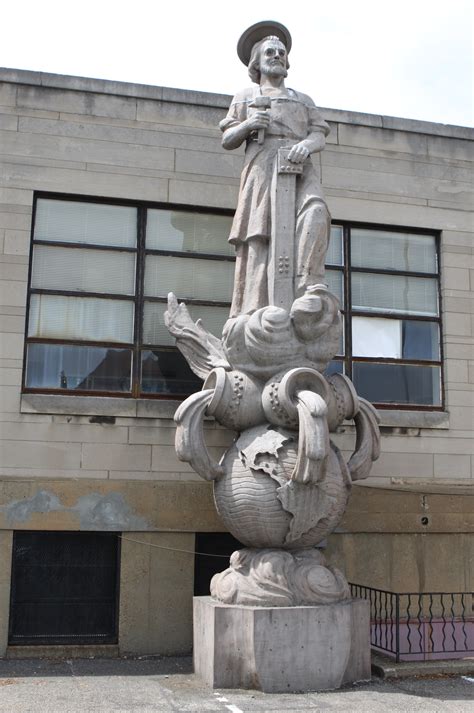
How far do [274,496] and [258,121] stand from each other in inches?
171

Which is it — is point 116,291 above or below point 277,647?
above

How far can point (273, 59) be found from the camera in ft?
32.6

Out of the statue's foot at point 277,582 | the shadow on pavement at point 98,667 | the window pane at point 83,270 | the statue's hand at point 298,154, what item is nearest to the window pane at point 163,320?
the window pane at point 83,270

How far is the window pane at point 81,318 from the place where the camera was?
11.1 m

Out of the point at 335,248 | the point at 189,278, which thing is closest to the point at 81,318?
the point at 189,278

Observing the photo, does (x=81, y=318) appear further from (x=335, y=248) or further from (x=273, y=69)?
(x=273, y=69)

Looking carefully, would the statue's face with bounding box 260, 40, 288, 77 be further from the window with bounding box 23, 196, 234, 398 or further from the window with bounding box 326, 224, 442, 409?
the window with bounding box 326, 224, 442, 409

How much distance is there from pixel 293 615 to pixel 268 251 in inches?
160

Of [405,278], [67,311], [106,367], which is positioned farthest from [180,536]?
[405,278]

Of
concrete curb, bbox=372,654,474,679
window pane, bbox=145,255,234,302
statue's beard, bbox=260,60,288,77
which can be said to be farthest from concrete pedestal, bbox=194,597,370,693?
statue's beard, bbox=260,60,288,77

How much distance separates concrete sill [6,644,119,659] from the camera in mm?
10125

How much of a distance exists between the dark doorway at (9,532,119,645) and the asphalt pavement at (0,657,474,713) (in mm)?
1042

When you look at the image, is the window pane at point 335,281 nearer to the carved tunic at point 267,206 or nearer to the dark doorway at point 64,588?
the carved tunic at point 267,206

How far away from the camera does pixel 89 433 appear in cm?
1073
